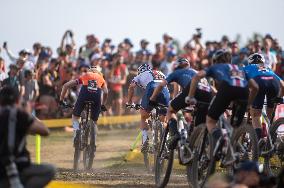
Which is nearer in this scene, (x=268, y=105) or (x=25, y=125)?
(x=25, y=125)

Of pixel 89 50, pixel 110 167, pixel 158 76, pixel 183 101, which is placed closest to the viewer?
pixel 183 101

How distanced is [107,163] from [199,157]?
23.2 ft

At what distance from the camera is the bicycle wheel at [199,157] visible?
1387 cm

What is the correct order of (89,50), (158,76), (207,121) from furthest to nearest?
(89,50), (158,76), (207,121)

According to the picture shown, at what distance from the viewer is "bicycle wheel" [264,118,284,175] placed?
15484 mm

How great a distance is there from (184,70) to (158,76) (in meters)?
3.07

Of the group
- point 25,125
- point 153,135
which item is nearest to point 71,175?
point 153,135

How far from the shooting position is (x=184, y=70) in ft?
49.9

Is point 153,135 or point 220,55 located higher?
point 220,55

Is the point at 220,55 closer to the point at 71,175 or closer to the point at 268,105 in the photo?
the point at 268,105

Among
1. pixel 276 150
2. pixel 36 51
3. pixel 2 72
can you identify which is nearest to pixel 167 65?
pixel 36 51

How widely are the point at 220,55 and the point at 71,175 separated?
453 cm

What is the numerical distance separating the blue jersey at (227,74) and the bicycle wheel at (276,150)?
2208mm

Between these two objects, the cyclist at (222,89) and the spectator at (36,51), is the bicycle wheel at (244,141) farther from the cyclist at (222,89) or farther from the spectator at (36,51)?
the spectator at (36,51)
